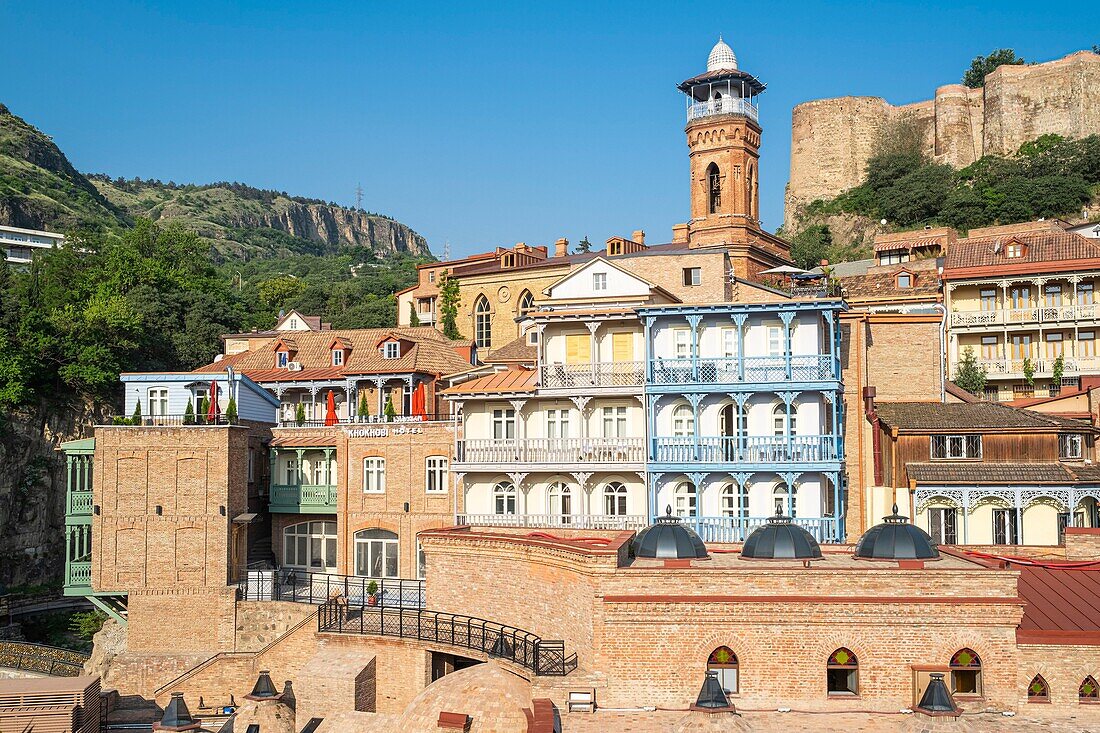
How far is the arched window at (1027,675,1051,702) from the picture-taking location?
78.2ft

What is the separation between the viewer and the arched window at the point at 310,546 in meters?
40.8

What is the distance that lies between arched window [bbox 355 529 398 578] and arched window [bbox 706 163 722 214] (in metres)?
26.9

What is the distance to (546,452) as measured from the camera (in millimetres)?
36969

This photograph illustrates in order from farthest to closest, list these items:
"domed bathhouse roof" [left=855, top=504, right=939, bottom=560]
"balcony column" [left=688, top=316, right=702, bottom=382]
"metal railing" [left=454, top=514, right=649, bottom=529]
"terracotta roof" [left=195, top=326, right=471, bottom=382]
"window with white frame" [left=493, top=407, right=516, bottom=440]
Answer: "terracotta roof" [left=195, top=326, right=471, bottom=382], "window with white frame" [left=493, top=407, right=516, bottom=440], "metal railing" [left=454, top=514, right=649, bottom=529], "balcony column" [left=688, top=316, right=702, bottom=382], "domed bathhouse roof" [left=855, top=504, right=939, bottom=560]

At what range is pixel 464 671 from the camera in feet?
77.4

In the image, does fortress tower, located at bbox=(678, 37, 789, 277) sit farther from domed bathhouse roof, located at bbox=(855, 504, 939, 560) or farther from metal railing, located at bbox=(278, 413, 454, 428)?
domed bathhouse roof, located at bbox=(855, 504, 939, 560)

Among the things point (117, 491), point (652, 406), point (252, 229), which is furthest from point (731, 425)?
point (252, 229)

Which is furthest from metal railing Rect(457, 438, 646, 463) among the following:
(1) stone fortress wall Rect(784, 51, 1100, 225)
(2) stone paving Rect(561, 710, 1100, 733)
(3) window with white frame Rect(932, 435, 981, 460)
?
(1) stone fortress wall Rect(784, 51, 1100, 225)

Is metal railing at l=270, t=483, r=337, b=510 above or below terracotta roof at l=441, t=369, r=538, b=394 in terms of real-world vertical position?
below

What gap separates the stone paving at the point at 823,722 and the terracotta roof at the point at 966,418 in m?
12.8

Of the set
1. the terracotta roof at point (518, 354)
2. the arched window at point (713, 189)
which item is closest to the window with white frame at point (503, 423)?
the terracotta roof at point (518, 354)

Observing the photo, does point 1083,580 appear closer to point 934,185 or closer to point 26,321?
point 26,321

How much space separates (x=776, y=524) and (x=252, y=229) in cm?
17379

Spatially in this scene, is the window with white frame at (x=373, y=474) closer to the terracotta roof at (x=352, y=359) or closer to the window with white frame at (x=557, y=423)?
the window with white frame at (x=557, y=423)
